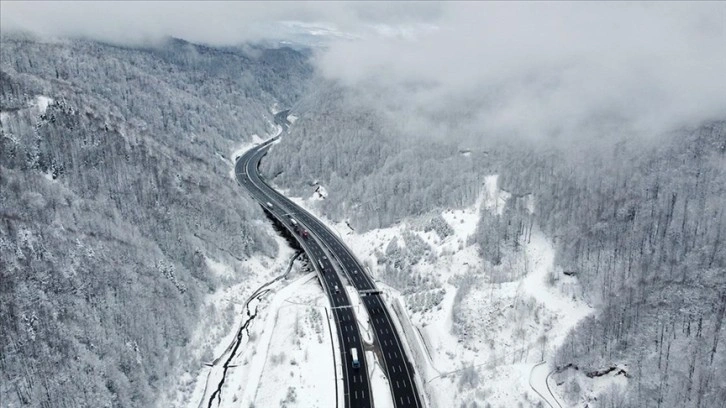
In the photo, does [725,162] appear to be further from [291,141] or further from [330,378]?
[291,141]

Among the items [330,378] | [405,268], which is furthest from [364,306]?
[330,378]

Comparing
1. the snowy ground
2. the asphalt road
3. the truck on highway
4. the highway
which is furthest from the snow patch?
the truck on highway

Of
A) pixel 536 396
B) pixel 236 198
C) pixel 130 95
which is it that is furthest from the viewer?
pixel 130 95

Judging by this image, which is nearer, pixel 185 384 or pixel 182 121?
pixel 185 384

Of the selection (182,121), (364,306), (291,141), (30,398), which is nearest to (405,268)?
(364,306)

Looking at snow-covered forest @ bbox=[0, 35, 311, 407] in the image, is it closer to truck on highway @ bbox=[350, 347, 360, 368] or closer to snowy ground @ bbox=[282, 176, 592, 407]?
truck on highway @ bbox=[350, 347, 360, 368]

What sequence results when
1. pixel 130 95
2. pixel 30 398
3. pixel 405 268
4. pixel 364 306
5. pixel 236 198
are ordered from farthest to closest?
pixel 130 95 < pixel 236 198 < pixel 405 268 < pixel 364 306 < pixel 30 398

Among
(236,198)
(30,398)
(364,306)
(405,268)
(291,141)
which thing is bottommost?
(30,398)

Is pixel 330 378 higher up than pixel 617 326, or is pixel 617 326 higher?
pixel 617 326
